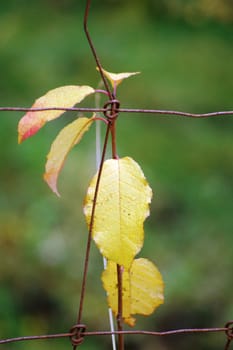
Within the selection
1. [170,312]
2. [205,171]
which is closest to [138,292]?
[170,312]

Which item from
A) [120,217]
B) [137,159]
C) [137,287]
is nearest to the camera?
[120,217]

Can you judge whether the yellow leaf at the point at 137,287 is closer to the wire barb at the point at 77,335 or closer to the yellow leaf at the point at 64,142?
the wire barb at the point at 77,335

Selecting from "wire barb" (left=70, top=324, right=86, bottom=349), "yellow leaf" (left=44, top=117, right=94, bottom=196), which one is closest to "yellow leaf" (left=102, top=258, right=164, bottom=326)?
"wire barb" (left=70, top=324, right=86, bottom=349)

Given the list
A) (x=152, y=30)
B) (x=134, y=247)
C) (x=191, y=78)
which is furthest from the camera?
(x=152, y=30)

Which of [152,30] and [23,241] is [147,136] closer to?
[23,241]

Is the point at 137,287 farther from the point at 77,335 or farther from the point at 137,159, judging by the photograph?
the point at 137,159

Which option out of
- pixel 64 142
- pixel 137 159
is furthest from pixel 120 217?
pixel 137 159
